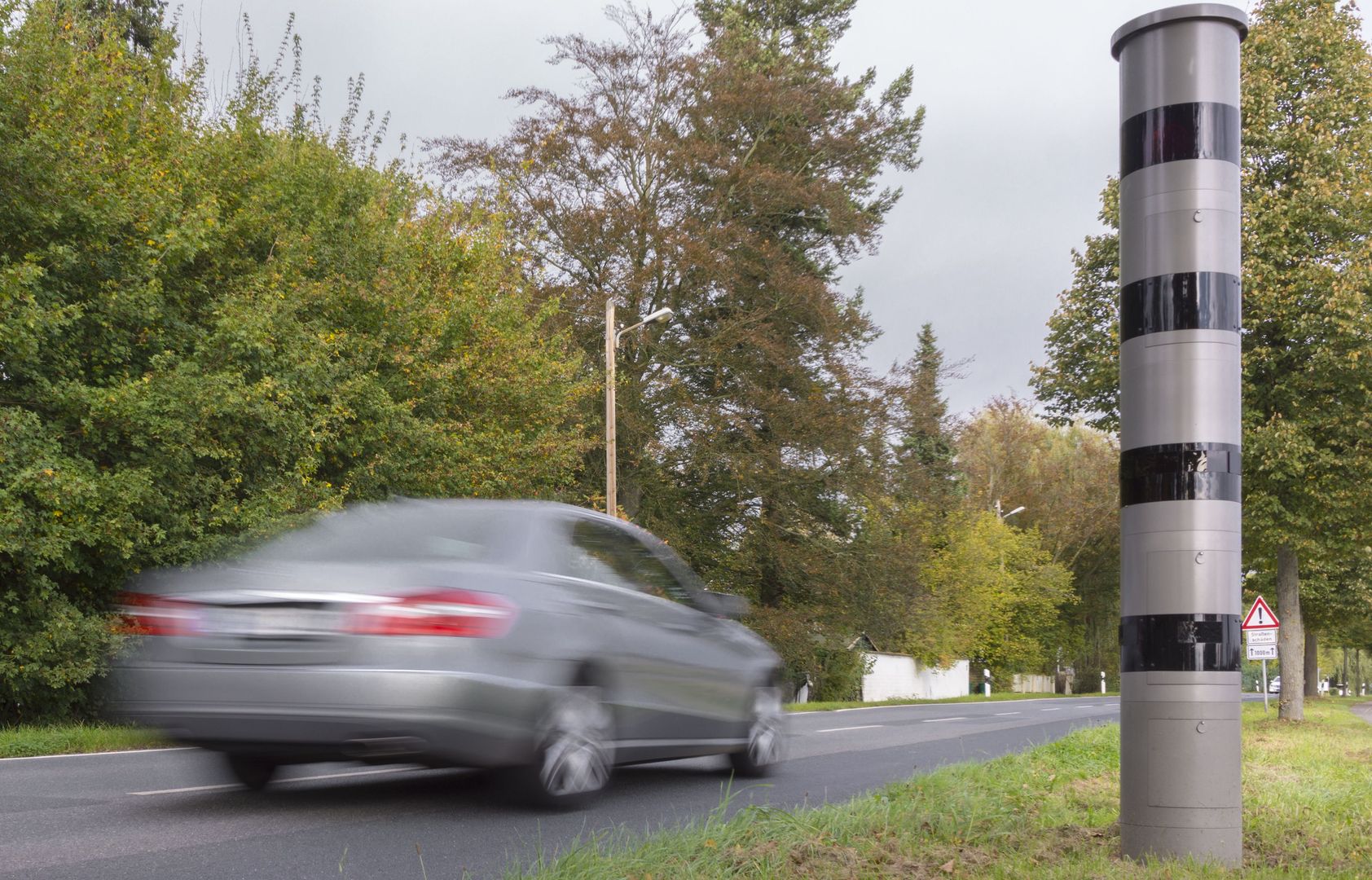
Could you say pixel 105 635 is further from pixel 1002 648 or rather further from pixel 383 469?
pixel 1002 648

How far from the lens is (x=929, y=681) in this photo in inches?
2110

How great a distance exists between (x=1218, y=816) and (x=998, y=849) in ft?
3.21

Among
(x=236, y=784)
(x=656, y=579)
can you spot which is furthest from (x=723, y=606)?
(x=236, y=784)

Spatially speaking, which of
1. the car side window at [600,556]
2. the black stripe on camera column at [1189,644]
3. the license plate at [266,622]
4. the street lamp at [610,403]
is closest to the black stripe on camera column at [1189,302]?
the black stripe on camera column at [1189,644]

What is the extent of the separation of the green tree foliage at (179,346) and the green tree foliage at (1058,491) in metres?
44.7

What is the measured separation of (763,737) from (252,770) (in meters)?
3.75

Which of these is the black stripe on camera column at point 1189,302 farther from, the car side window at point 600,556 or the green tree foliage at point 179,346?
the green tree foliage at point 179,346

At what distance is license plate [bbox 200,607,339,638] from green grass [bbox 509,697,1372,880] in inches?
64.7

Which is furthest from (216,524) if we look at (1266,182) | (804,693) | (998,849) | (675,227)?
(804,693)

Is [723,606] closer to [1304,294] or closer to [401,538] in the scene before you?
[401,538]

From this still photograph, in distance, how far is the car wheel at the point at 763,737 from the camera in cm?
905

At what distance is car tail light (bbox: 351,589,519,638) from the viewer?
594cm

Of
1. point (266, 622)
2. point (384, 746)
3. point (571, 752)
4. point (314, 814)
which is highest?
point (266, 622)

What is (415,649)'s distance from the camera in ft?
19.5
